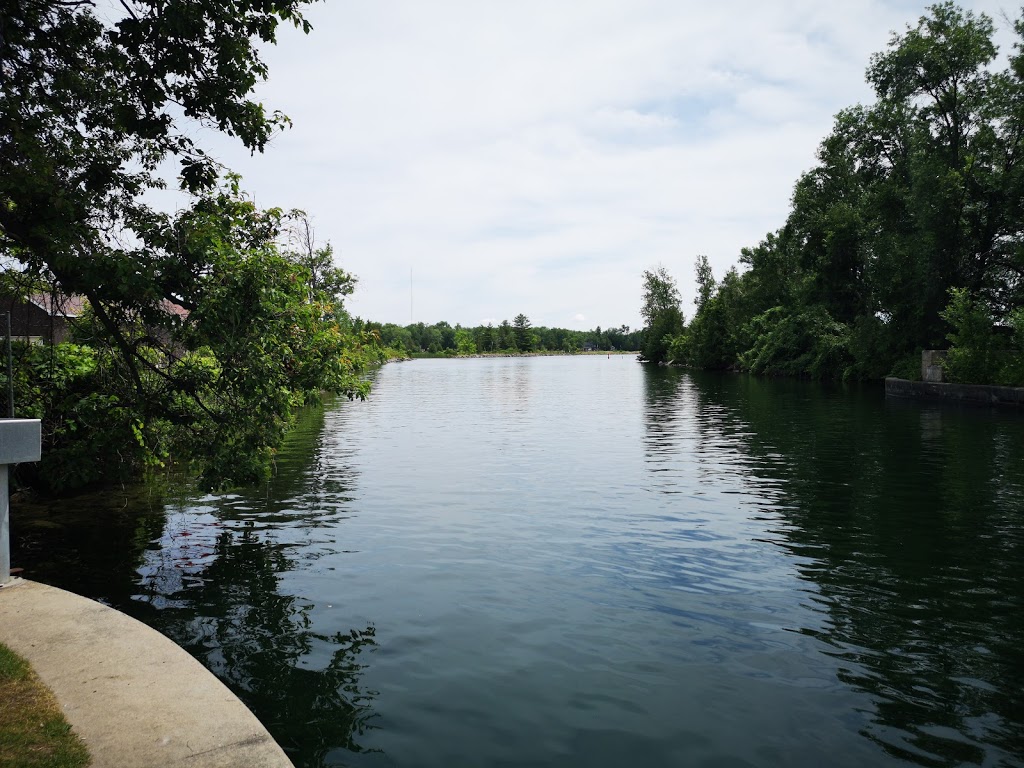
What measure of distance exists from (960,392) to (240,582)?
40791 millimetres

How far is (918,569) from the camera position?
10.4 metres

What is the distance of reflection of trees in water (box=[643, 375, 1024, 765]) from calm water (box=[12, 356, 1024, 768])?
0.05m

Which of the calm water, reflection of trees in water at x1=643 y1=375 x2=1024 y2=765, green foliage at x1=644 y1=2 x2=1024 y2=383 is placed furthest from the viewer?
green foliage at x1=644 y1=2 x2=1024 y2=383

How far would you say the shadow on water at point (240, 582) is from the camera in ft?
21.5

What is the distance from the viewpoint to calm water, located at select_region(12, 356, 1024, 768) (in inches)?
240

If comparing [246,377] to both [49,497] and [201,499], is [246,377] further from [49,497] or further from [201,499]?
[49,497]

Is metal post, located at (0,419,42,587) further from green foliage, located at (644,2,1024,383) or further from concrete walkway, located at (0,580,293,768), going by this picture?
green foliage, located at (644,2,1024,383)

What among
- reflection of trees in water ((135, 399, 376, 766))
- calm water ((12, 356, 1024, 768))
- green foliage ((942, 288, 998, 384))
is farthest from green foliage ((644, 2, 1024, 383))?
reflection of trees in water ((135, 399, 376, 766))

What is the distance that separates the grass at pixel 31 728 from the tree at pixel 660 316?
128 metres

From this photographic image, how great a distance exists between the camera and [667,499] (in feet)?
50.6

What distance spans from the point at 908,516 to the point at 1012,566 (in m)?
3.27

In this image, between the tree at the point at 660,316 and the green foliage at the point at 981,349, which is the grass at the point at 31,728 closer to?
the green foliage at the point at 981,349

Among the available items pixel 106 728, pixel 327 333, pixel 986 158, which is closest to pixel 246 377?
pixel 327 333

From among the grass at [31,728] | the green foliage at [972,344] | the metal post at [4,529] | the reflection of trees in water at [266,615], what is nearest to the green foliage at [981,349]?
the green foliage at [972,344]
